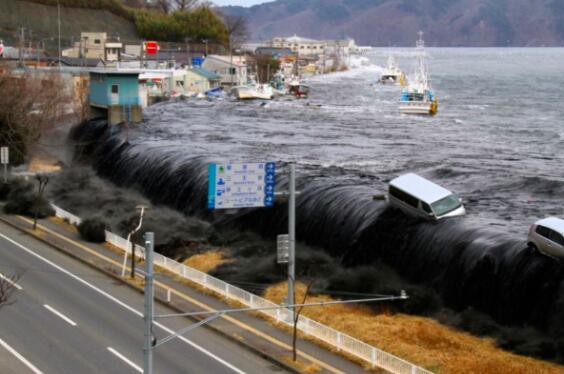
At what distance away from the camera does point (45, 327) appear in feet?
101

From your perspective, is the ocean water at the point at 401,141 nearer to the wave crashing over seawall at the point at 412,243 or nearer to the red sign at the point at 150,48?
the wave crashing over seawall at the point at 412,243

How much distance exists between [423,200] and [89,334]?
52.4 feet

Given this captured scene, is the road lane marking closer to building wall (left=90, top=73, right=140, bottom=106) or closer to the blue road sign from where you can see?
the blue road sign

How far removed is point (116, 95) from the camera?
77688 mm

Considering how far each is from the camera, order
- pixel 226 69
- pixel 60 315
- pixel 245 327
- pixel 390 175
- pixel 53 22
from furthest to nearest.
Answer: pixel 53 22 < pixel 226 69 < pixel 390 175 < pixel 60 315 < pixel 245 327

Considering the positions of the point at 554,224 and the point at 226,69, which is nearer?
the point at 554,224

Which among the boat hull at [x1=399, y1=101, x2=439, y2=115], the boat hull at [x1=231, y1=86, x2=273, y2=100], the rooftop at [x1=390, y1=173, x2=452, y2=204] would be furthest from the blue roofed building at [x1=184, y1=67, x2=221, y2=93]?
the rooftop at [x1=390, y1=173, x2=452, y2=204]

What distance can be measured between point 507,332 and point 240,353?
8765 millimetres

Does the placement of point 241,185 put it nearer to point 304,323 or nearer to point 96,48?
point 304,323

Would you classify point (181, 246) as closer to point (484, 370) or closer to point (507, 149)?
point (484, 370)

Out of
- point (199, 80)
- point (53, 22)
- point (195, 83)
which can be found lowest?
point (195, 83)

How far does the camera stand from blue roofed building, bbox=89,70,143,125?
76.2m

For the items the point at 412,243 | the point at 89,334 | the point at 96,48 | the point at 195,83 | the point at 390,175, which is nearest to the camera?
the point at 89,334

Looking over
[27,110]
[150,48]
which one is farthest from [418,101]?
[27,110]
